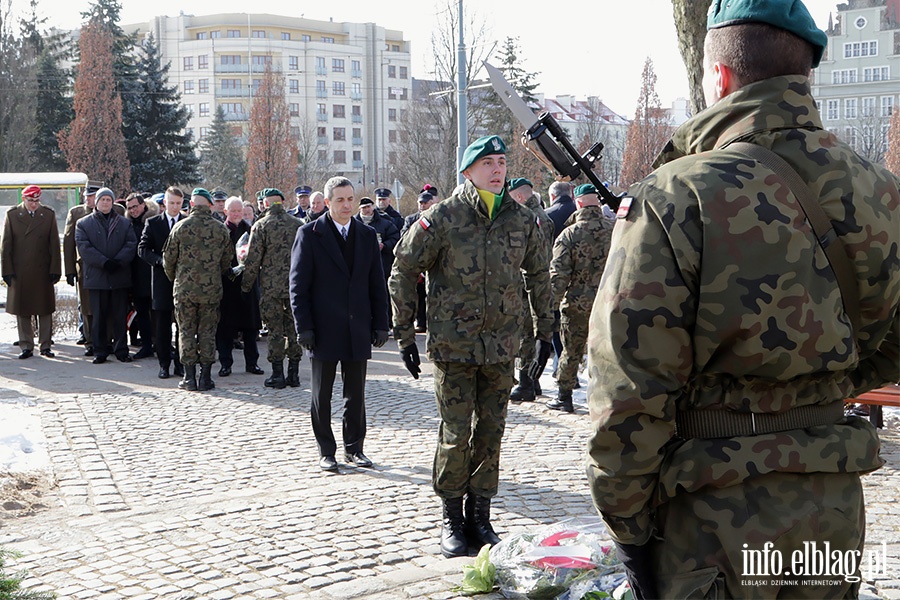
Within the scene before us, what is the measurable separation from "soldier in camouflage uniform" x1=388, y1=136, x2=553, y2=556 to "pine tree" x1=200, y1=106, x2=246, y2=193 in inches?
2512

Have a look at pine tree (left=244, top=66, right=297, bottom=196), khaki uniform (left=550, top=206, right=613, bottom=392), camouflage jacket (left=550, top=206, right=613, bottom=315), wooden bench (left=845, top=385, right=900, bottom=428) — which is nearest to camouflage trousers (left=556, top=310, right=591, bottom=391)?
khaki uniform (left=550, top=206, right=613, bottom=392)

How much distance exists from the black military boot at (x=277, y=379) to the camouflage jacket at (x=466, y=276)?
20.0ft

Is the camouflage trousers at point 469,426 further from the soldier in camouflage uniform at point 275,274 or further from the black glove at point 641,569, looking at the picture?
the soldier in camouflage uniform at point 275,274

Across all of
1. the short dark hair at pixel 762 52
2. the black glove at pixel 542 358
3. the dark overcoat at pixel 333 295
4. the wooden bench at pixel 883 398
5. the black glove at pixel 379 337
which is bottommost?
the wooden bench at pixel 883 398

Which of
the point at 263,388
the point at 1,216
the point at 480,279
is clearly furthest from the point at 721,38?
the point at 1,216

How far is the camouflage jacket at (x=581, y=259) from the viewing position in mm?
9562

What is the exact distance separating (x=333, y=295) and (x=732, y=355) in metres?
5.46

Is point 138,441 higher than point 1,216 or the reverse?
the reverse

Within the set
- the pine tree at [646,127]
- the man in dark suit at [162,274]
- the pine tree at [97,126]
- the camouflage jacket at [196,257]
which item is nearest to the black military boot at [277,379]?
the camouflage jacket at [196,257]

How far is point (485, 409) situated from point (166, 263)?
6845 mm

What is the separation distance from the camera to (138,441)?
28.9ft

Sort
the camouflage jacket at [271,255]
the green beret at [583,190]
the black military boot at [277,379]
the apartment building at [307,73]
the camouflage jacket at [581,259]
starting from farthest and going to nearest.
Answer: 1. the apartment building at [307,73]
2. the black military boot at [277,379]
3. the camouflage jacket at [271,255]
4. the green beret at [583,190]
5. the camouflage jacket at [581,259]

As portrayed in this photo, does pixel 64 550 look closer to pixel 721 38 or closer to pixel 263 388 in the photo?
pixel 721 38

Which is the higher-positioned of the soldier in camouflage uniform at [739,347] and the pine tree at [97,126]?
the pine tree at [97,126]
